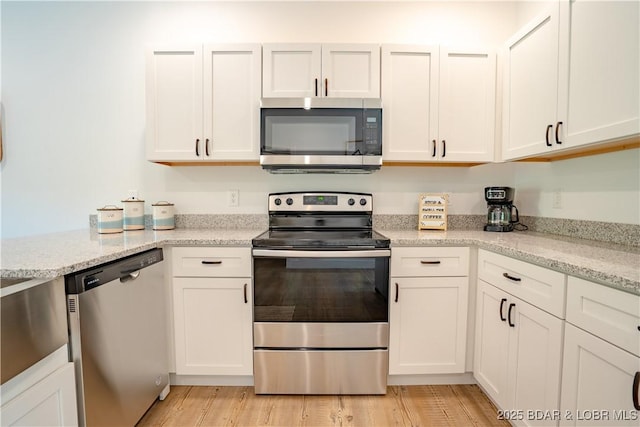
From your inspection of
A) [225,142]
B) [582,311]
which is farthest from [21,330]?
[582,311]

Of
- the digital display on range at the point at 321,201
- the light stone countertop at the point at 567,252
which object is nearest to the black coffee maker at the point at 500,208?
the light stone countertop at the point at 567,252

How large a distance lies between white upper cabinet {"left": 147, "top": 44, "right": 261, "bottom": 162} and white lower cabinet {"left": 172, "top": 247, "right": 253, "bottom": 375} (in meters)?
0.66

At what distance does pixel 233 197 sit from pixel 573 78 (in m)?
2.05

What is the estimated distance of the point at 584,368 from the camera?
1.00 metres

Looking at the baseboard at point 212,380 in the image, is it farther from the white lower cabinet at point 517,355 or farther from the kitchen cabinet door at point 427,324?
the white lower cabinet at point 517,355

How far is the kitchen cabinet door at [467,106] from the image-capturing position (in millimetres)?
1860

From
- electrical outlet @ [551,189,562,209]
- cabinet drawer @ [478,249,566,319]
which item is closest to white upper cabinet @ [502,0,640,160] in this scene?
electrical outlet @ [551,189,562,209]

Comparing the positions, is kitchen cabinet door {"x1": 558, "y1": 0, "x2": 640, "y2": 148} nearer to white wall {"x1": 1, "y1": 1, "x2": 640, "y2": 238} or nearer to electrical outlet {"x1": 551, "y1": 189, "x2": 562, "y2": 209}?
Result: electrical outlet {"x1": 551, "y1": 189, "x2": 562, "y2": 209}

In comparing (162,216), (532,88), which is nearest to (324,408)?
(162,216)

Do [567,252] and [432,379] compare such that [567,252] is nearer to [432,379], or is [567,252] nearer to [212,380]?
[432,379]

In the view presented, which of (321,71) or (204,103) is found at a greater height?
(321,71)

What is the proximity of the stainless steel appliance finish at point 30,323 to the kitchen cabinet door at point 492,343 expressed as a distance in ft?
6.07

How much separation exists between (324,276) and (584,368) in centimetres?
108

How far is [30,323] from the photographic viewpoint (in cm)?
89
